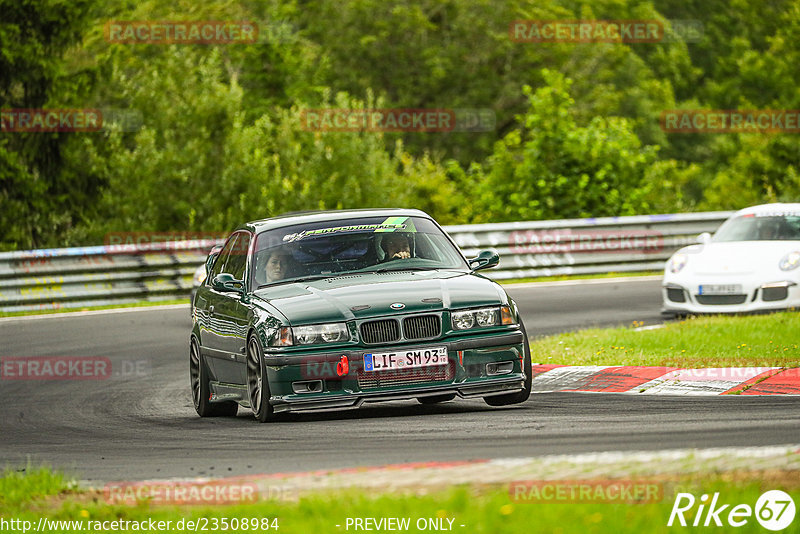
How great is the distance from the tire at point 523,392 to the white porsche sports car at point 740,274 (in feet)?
22.0

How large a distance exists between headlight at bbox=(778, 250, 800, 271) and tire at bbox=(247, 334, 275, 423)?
828 cm

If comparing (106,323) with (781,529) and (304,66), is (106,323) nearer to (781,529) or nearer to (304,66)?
(781,529)

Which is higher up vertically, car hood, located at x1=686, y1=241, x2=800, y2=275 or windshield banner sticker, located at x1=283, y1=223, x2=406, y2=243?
windshield banner sticker, located at x1=283, y1=223, x2=406, y2=243

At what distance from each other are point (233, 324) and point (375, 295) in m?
1.35

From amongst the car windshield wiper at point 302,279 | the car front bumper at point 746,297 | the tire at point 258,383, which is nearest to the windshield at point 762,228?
the car front bumper at point 746,297

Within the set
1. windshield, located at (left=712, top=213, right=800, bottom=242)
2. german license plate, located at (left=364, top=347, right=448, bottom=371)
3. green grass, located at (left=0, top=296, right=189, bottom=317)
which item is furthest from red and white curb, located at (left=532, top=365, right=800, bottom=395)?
green grass, located at (left=0, top=296, right=189, bottom=317)

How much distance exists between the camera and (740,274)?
15969 millimetres

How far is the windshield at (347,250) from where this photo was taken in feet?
33.7

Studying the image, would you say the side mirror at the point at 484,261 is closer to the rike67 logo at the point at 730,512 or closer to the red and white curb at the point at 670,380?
the red and white curb at the point at 670,380

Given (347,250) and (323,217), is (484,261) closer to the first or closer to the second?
(347,250)

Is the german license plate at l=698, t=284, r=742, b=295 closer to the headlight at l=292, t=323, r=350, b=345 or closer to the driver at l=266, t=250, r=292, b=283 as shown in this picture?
the driver at l=266, t=250, r=292, b=283

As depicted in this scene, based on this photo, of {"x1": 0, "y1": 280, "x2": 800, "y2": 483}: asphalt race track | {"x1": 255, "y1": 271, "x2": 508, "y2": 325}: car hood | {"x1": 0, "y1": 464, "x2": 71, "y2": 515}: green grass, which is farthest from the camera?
{"x1": 255, "y1": 271, "x2": 508, "y2": 325}: car hood

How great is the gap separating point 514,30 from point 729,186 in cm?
1326

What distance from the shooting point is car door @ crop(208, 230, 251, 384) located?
10.0m
